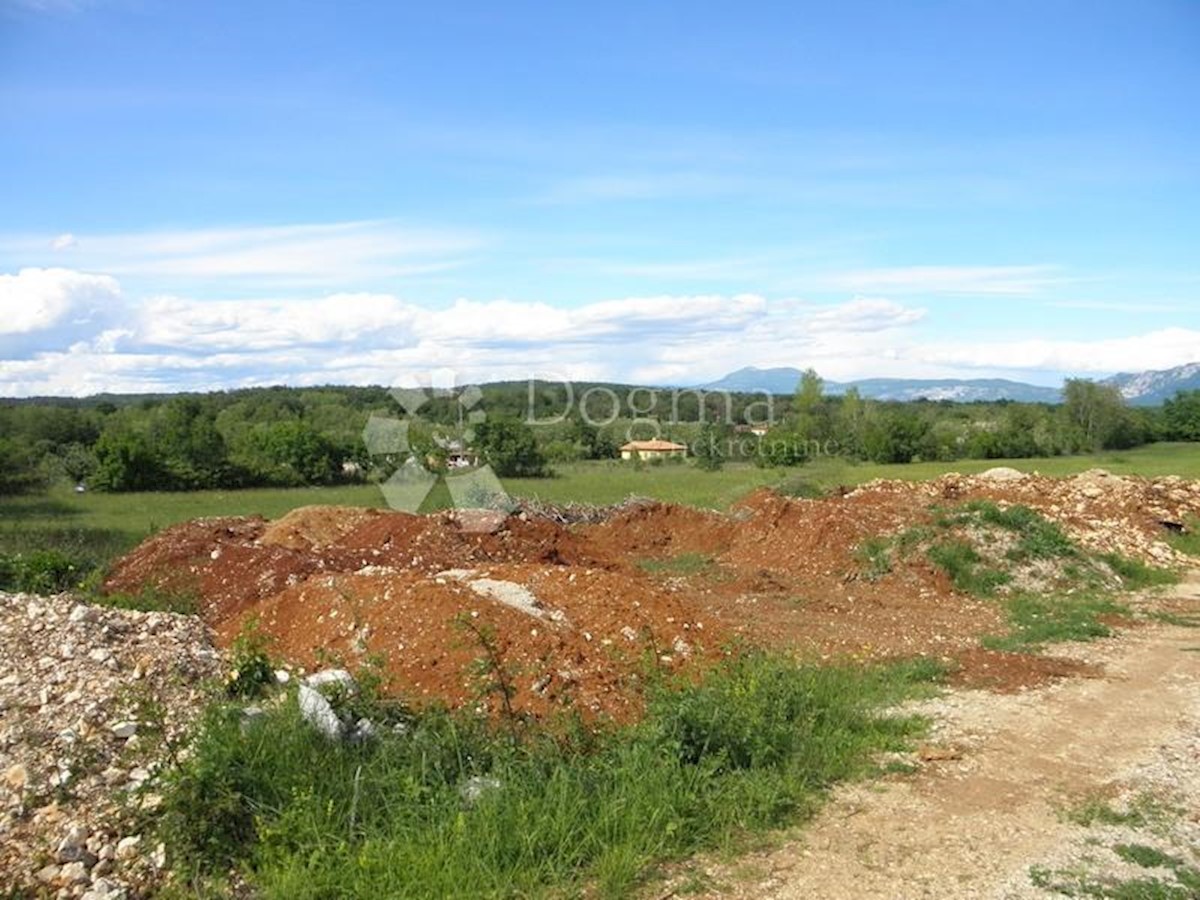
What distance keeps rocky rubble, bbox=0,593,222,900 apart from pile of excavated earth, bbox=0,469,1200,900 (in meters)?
0.01

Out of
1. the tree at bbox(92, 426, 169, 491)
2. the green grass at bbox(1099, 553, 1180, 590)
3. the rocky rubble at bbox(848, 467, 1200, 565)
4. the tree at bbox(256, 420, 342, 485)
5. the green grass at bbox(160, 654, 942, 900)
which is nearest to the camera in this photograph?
the green grass at bbox(160, 654, 942, 900)

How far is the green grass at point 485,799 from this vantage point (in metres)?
4.16

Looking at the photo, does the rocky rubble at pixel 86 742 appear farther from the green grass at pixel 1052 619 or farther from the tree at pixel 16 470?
the tree at pixel 16 470

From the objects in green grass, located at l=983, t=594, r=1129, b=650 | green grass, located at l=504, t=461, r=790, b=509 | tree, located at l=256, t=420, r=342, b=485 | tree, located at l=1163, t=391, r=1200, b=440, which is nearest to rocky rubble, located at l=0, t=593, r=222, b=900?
green grass, located at l=983, t=594, r=1129, b=650

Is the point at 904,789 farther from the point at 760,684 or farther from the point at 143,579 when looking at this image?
the point at 143,579

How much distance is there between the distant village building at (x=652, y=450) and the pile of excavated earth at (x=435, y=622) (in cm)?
3876

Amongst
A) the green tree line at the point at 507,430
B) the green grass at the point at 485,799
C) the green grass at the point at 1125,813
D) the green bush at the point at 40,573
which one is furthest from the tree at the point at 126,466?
the green grass at the point at 1125,813

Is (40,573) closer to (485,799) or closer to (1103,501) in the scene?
(485,799)

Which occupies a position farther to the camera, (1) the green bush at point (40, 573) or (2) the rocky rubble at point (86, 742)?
(1) the green bush at point (40, 573)

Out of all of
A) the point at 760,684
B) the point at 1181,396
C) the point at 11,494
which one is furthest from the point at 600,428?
the point at 760,684

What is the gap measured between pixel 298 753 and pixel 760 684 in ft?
10.3

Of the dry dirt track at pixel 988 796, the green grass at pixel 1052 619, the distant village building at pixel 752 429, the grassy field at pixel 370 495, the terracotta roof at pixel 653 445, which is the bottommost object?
the grassy field at pixel 370 495

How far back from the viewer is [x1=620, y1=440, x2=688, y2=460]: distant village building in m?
56.3

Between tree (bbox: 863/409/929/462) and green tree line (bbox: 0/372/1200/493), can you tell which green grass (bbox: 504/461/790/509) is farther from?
tree (bbox: 863/409/929/462)
